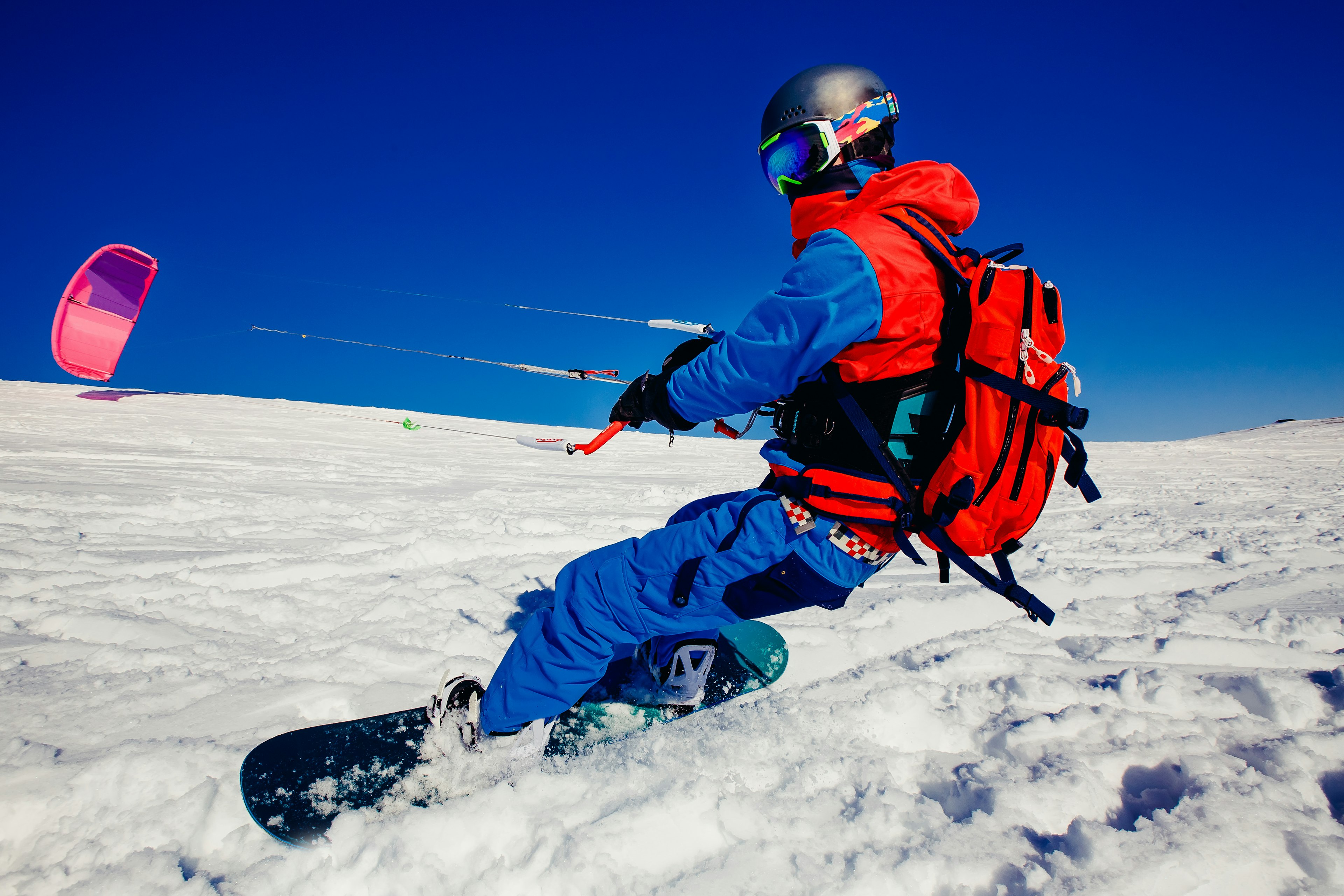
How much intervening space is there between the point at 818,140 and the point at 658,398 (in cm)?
104

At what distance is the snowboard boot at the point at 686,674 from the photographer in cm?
247

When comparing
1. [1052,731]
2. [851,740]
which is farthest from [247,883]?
[1052,731]

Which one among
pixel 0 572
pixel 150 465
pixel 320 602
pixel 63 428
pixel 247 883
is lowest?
pixel 247 883

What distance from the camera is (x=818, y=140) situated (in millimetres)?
1991

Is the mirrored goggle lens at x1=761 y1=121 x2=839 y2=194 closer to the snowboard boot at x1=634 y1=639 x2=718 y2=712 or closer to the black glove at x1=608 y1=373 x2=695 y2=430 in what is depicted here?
the black glove at x1=608 y1=373 x2=695 y2=430

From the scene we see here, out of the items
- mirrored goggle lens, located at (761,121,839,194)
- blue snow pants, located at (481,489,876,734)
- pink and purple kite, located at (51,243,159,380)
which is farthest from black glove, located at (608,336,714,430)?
pink and purple kite, located at (51,243,159,380)

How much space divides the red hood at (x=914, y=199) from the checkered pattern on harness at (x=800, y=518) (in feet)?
2.69

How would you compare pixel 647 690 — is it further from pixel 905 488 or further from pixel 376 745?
pixel 905 488

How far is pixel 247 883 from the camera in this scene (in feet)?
4.66

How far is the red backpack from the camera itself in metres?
1.53

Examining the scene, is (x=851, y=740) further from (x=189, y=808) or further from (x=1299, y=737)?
(x=189, y=808)

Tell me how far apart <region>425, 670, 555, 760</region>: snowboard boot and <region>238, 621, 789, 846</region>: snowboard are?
0.08 metres

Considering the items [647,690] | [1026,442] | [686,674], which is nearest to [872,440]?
[1026,442]

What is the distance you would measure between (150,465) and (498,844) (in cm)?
805
